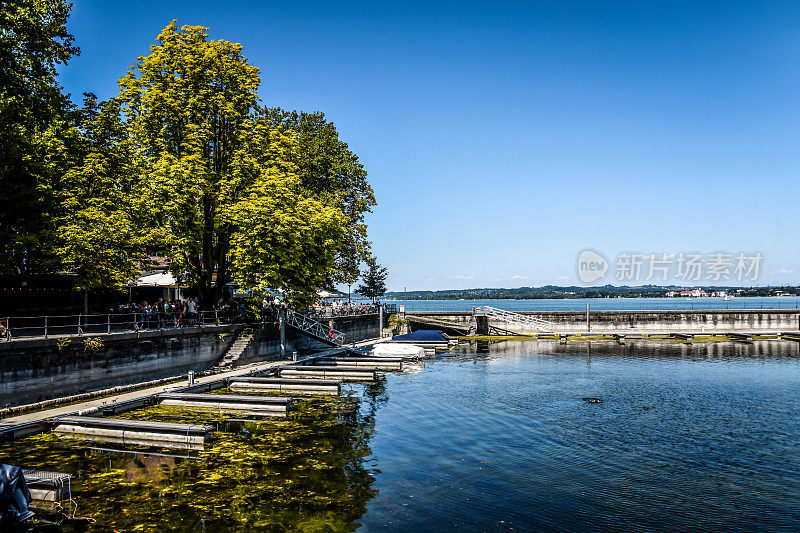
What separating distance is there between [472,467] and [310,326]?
29.7 meters

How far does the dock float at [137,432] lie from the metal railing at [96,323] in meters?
6.16

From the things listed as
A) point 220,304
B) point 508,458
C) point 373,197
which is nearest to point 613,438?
point 508,458

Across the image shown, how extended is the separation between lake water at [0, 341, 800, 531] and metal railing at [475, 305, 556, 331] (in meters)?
42.2

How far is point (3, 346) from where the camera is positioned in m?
21.7

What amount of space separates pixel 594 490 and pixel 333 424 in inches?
422

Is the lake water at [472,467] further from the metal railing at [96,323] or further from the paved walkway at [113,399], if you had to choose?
the metal railing at [96,323]

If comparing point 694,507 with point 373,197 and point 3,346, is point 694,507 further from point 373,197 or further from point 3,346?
point 373,197

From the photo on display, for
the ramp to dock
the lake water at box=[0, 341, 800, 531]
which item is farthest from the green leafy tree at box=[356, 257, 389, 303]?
the lake water at box=[0, 341, 800, 531]

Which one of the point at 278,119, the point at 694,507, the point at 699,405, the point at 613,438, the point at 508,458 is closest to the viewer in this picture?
the point at 694,507

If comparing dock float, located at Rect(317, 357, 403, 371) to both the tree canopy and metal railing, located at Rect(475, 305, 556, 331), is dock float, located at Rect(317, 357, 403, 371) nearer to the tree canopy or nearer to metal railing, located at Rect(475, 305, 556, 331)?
the tree canopy

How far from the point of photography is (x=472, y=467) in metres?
16.7

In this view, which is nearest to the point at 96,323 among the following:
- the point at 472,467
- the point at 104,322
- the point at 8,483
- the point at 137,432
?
the point at 104,322

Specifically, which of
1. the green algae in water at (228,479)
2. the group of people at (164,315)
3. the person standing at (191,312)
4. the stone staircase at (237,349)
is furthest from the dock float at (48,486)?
the stone staircase at (237,349)

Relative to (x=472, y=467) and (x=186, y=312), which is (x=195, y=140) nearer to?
(x=186, y=312)
